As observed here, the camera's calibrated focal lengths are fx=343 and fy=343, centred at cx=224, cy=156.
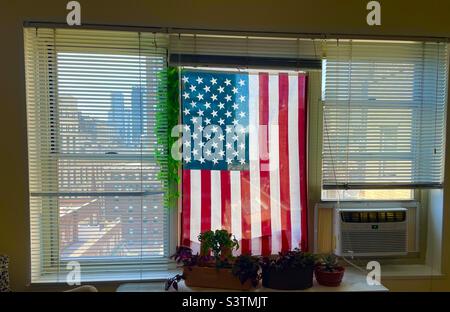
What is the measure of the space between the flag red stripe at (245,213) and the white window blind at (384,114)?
19.7 inches

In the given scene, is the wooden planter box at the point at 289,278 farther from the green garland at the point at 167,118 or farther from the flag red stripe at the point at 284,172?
the green garland at the point at 167,118

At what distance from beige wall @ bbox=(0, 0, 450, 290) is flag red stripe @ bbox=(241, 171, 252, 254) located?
92cm

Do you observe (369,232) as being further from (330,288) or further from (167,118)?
(167,118)

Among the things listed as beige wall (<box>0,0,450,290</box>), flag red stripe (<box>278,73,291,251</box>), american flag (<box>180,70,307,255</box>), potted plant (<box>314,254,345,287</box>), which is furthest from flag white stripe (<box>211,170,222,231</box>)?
beige wall (<box>0,0,450,290</box>)

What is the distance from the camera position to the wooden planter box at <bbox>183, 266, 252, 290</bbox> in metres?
1.82

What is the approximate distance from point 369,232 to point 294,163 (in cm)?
65

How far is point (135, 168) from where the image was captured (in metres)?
2.09

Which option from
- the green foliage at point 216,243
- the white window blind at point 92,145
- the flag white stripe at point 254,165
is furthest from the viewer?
the flag white stripe at point 254,165

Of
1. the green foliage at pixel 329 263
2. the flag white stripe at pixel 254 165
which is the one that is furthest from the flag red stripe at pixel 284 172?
the green foliage at pixel 329 263

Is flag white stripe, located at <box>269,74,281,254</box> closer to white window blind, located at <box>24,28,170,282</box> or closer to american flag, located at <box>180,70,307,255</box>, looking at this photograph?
american flag, located at <box>180,70,307,255</box>

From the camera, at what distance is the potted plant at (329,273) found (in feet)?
6.24

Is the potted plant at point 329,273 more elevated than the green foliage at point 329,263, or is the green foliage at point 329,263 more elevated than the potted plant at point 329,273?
the green foliage at point 329,263

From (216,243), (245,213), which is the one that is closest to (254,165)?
(245,213)
